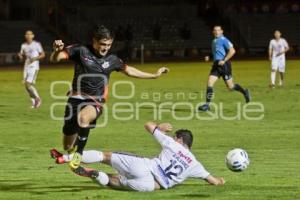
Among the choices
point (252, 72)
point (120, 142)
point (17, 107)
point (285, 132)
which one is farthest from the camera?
point (252, 72)

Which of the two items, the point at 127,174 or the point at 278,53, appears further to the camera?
the point at 278,53

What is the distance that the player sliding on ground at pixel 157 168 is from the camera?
11.3 meters

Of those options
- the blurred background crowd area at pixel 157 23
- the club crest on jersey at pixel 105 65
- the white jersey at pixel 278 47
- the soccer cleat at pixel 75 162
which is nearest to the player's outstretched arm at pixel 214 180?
the soccer cleat at pixel 75 162

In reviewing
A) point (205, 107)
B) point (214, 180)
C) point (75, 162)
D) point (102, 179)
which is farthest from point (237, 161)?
point (205, 107)

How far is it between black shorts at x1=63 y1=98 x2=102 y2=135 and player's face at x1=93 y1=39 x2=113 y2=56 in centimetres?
73

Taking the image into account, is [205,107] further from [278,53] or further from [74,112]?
[74,112]

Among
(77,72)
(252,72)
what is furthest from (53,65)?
(77,72)

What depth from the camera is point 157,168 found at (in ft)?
37.2

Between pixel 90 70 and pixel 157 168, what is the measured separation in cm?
200

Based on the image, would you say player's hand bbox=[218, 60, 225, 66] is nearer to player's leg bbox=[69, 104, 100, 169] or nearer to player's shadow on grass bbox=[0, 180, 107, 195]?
player's leg bbox=[69, 104, 100, 169]

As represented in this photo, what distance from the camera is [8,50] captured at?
180 feet

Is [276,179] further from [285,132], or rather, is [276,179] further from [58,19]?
[58,19]

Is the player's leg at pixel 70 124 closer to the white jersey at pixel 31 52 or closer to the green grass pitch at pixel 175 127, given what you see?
the green grass pitch at pixel 175 127

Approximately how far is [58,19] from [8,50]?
16.4 feet
